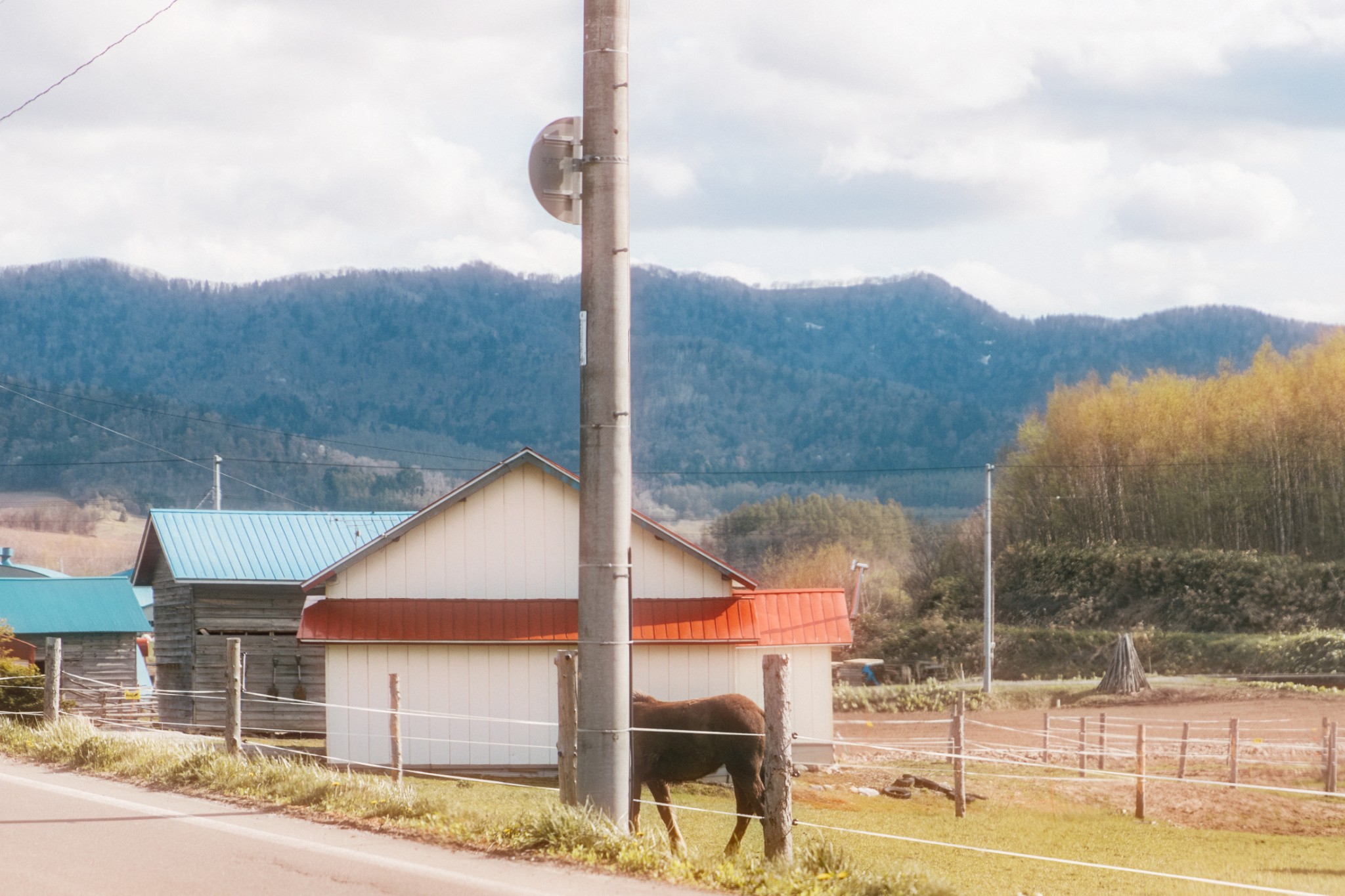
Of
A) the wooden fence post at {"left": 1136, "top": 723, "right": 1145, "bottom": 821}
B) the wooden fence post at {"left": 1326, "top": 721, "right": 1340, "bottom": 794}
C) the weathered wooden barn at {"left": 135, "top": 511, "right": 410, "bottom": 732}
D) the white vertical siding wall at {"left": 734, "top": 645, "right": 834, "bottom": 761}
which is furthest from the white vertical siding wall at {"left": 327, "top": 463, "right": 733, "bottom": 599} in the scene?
the wooden fence post at {"left": 1326, "top": 721, "right": 1340, "bottom": 794}

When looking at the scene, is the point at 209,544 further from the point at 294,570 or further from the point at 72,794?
the point at 72,794

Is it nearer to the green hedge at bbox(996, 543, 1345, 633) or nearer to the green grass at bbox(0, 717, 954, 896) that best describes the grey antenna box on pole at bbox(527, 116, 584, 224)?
the green grass at bbox(0, 717, 954, 896)

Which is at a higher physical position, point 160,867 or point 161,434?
point 161,434

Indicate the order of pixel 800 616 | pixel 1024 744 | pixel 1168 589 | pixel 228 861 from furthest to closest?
pixel 1168 589 < pixel 1024 744 < pixel 800 616 < pixel 228 861

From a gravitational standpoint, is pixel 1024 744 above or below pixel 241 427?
below

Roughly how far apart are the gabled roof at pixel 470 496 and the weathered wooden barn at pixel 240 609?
839cm

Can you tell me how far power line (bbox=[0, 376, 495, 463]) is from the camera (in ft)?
577

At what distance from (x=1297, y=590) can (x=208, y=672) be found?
136 feet

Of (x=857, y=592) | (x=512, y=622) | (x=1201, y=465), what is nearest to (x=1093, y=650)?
(x=1201, y=465)

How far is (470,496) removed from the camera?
2667 cm

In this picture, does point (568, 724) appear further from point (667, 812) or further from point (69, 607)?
point (69, 607)

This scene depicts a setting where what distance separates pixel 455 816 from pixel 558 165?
547 cm

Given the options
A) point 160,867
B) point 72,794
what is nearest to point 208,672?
point 72,794

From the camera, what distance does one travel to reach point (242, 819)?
1237 centimetres
